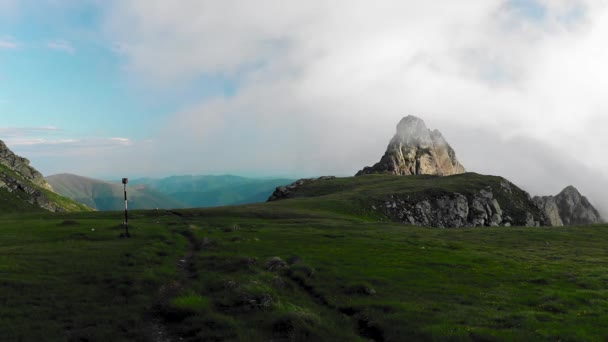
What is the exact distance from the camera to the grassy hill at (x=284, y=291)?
21.1m

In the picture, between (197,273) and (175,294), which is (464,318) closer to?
(175,294)

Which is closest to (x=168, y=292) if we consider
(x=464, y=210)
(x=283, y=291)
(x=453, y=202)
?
(x=283, y=291)

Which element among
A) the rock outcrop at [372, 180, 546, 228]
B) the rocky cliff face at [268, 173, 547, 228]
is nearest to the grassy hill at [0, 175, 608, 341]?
the rock outcrop at [372, 180, 546, 228]

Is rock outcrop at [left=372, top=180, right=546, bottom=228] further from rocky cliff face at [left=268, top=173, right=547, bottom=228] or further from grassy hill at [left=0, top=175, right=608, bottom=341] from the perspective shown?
grassy hill at [left=0, top=175, right=608, bottom=341]

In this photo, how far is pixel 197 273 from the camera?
1353 inches

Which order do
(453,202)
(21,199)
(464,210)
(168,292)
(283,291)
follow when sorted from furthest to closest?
1. (21,199)
2. (464,210)
3. (453,202)
4. (283,291)
5. (168,292)

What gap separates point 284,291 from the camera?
97.7 feet

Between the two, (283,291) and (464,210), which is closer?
(283,291)

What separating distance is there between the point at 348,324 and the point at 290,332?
4.51 meters

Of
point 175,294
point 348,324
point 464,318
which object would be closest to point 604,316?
point 464,318

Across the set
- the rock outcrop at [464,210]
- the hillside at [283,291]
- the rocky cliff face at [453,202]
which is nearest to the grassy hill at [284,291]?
the hillside at [283,291]

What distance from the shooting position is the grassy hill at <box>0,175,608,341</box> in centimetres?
2106

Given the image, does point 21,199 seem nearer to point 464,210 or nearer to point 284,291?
point 284,291

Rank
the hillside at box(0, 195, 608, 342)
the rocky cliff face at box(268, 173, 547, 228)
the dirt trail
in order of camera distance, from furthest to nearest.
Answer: the rocky cliff face at box(268, 173, 547, 228)
the hillside at box(0, 195, 608, 342)
the dirt trail
